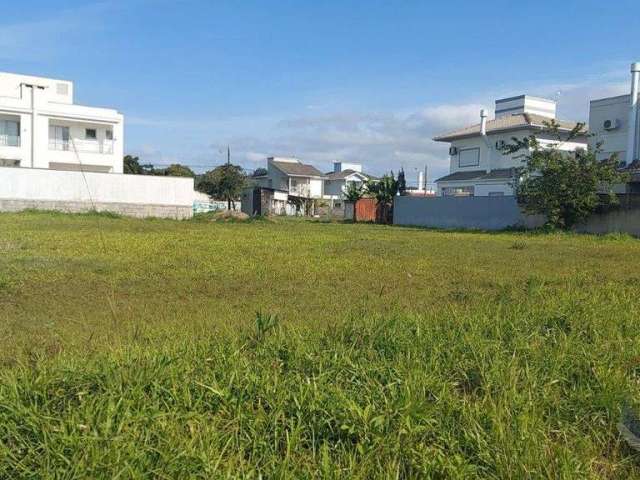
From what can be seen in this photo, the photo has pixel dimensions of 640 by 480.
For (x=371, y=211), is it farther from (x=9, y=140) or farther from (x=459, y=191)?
(x=9, y=140)

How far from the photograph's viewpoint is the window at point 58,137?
142 ft

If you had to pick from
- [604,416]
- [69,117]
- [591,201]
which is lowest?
[604,416]

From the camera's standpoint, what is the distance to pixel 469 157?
44938mm

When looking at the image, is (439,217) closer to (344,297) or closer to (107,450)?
(344,297)

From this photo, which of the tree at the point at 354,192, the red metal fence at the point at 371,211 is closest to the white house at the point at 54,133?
the tree at the point at 354,192

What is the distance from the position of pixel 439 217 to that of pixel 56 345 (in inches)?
1139

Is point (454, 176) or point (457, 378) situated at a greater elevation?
point (454, 176)

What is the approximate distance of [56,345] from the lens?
4016mm

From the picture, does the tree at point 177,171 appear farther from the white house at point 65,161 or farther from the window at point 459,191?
the window at point 459,191

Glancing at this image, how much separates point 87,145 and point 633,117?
36.5 m

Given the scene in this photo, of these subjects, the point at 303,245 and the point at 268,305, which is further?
the point at 303,245

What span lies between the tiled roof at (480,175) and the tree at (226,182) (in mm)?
18990

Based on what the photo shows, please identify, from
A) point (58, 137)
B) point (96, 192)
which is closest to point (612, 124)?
point (96, 192)

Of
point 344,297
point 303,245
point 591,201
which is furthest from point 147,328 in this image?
point 591,201
